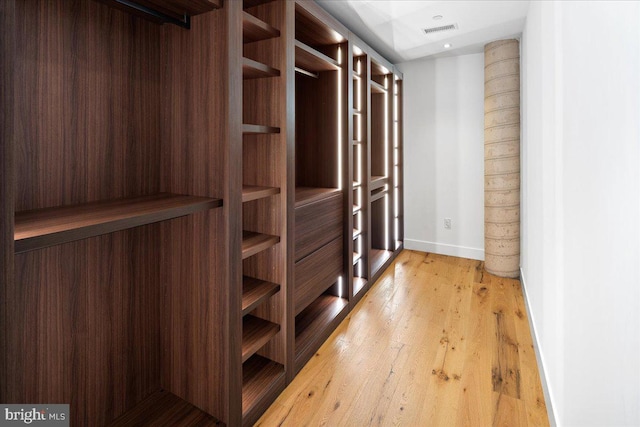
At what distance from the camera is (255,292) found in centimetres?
190

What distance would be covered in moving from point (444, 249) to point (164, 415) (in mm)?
3685

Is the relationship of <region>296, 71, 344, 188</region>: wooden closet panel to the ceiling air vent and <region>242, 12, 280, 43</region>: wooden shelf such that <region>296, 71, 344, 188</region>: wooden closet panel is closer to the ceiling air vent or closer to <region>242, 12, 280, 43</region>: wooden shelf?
<region>242, 12, 280, 43</region>: wooden shelf

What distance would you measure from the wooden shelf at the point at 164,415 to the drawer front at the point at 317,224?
97 centimetres

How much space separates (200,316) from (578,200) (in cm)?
163

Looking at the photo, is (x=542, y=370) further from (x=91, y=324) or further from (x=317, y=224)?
(x=91, y=324)

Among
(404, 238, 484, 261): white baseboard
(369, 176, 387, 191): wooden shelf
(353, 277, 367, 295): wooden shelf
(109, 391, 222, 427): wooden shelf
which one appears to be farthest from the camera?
(404, 238, 484, 261): white baseboard

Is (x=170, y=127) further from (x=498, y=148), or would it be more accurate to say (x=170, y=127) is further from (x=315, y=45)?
(x=498, y=148)

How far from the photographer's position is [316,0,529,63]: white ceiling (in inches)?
107

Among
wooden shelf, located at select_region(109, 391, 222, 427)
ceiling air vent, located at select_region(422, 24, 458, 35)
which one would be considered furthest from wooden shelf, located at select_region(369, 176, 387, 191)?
wooden shelf, located at select_region(109, 391, 222, 427)

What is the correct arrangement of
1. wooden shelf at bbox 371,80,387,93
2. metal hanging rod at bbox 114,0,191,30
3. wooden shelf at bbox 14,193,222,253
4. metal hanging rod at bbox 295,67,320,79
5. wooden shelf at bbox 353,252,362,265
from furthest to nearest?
wooden shelf at bbox 371,80,387,93 < wooden shelf at bbox 353,252,362,265 < metal hanging rod at bbox 295,67,320,79 < metal hanging rod at bbox 114,0,191,30 < wooden shelf at bbox 14,193,222,253

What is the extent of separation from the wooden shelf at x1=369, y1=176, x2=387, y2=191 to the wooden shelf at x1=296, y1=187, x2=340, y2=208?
2.19ft

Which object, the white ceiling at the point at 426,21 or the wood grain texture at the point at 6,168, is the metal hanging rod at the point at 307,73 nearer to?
the white ceiling at the point at 426,21

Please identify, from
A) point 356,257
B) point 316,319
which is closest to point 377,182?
point 356,257

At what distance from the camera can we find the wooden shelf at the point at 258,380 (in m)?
1.76
